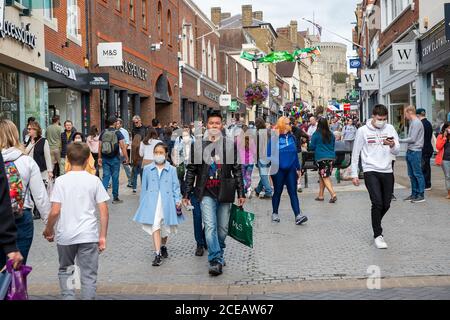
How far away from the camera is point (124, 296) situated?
6117mm

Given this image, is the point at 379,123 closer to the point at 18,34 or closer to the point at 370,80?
the point at 18,34

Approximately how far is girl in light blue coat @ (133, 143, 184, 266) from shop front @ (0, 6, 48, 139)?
325 inches

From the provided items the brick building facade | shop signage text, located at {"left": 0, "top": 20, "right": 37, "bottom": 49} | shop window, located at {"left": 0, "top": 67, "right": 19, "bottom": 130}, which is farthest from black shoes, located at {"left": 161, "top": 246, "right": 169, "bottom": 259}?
the brick building facade

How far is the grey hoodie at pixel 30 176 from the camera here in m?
5.12

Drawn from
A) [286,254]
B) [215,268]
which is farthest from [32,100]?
[215,268]

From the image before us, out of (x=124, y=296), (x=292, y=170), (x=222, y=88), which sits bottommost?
(x=124, y=296)

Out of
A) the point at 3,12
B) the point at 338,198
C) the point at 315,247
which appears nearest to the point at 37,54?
the point at 3,12

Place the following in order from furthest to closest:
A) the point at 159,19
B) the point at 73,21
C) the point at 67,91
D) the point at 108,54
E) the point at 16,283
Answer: the point at 159,19 < the point at 108,54 < the point at 73,21 < the point at 67,91 < the point at 16,283

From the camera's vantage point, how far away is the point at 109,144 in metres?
13.7

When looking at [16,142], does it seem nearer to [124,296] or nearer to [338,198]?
[124,296]

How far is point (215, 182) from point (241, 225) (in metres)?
0.59

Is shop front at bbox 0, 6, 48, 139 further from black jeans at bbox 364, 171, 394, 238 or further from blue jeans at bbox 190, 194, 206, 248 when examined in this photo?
black jeans at bbox 364, 171, 394, 238
